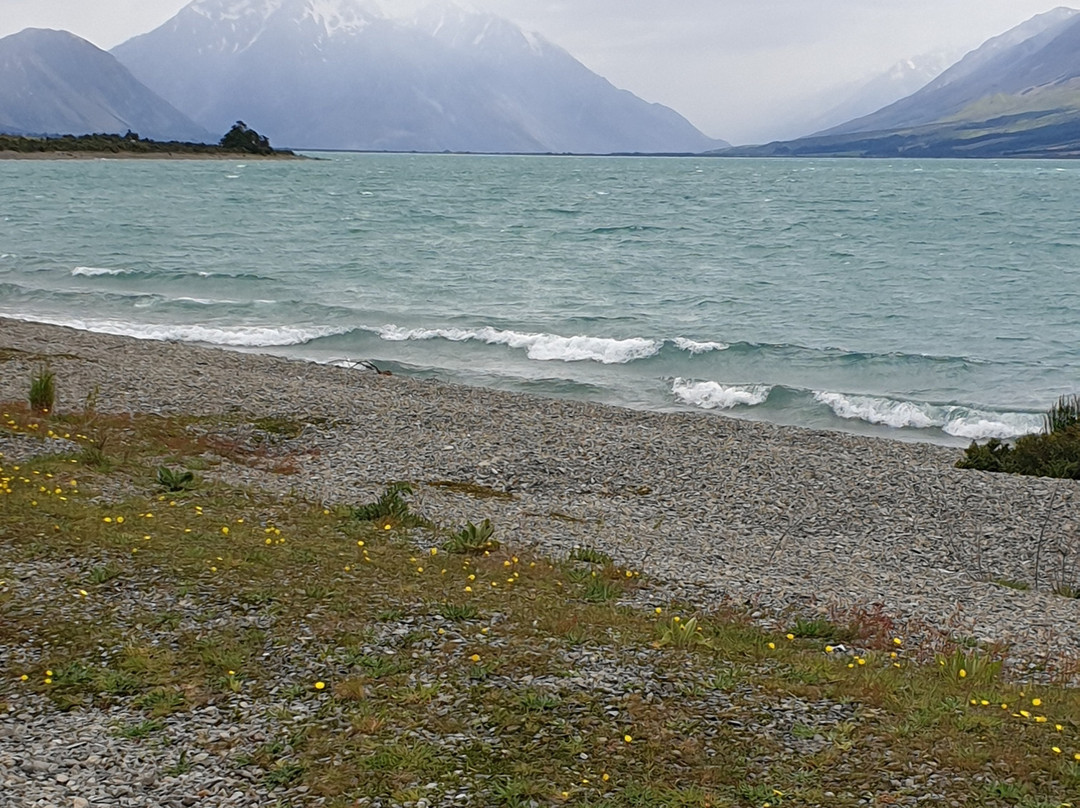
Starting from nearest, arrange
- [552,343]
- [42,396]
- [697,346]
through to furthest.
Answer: [42,396] < [697,346] < [552,343]

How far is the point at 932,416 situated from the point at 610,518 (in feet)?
48.1

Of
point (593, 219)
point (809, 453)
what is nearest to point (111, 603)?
point (809, 453)

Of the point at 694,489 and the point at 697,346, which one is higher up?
the point at 697,346

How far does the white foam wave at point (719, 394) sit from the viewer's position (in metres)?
27.5

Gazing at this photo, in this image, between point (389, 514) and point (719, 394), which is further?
point (719, 394)

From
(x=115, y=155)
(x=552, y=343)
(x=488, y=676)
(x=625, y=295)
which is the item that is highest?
(x=115, y=155)

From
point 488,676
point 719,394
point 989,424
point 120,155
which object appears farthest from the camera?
point 120,155

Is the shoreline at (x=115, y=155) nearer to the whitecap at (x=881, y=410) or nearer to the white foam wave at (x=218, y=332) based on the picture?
the white foam wave at (x=218, y=332)

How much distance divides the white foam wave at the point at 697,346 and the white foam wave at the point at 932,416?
5606 millimetres

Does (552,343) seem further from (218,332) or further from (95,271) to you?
(95,271)

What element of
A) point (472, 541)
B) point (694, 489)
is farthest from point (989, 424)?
point (472, 541)

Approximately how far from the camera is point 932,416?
2605 cm

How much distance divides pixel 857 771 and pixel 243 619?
5.31 meters

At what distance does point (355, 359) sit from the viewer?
1252 inches
